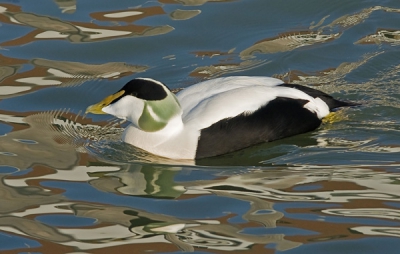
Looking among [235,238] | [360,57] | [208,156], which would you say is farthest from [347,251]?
[360,57]

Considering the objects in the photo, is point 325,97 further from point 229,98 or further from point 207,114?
point 207,114

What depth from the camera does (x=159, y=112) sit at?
270 inches

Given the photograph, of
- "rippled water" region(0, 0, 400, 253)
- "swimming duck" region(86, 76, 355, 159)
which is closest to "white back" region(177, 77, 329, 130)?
"swimming duck" region(86, 76, 355, 159)

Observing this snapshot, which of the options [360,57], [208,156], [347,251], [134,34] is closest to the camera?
[347,251]

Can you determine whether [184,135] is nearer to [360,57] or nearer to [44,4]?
[360,57]

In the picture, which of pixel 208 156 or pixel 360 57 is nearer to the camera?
pixel 208 156

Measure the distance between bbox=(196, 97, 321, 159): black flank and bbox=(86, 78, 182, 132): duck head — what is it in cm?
32

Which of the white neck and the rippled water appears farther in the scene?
the white neck

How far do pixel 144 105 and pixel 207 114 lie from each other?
462 millimetres

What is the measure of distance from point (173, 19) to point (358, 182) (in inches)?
146

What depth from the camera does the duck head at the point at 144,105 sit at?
6754 millimetres

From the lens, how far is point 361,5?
9.36 metres

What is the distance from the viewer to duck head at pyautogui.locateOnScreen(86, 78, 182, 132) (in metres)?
6.75

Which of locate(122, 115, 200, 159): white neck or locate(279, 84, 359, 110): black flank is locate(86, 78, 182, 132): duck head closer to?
locate(122, 115, 200, 159): white neck
